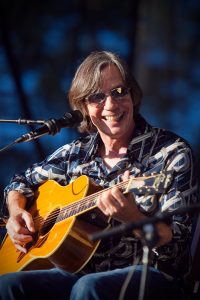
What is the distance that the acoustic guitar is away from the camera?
1937 mm

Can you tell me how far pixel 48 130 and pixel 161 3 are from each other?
1161 mm

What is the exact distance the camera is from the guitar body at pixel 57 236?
2143 millimetres

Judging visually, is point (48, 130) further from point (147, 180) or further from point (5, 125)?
point (5, 125)

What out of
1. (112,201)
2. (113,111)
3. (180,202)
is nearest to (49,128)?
(113,111)

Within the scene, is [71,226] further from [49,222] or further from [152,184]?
[152,184]

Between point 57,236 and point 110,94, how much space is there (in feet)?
2.36

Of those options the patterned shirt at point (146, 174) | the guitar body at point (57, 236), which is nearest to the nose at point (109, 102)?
the patterned shirt at point (146, 174)

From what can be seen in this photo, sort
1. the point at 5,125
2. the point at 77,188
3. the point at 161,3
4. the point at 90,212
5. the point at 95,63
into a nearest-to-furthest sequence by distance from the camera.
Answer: the point at 90,212 → the point at 77,188 → the point at 95,63 → the point at 161,3 → the point at 5,125

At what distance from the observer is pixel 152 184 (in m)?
1.88

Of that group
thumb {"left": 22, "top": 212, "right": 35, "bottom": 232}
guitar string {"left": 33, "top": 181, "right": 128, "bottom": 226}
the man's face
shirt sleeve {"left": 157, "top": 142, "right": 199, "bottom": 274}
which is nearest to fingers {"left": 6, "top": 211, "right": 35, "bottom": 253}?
thumb {"left": 22, "top": 212, "right": 35, "bottom": 232}

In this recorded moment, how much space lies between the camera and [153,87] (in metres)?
3.04

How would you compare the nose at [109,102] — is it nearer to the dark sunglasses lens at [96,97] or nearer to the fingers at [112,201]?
the dark sunglasses lens at [96,97]

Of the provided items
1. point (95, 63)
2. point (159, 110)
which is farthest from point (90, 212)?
point (159, 110)

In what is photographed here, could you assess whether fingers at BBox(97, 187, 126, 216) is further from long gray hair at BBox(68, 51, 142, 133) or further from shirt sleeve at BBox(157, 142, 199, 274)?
long gray hair at BBox(68, 51, 142, 133)
